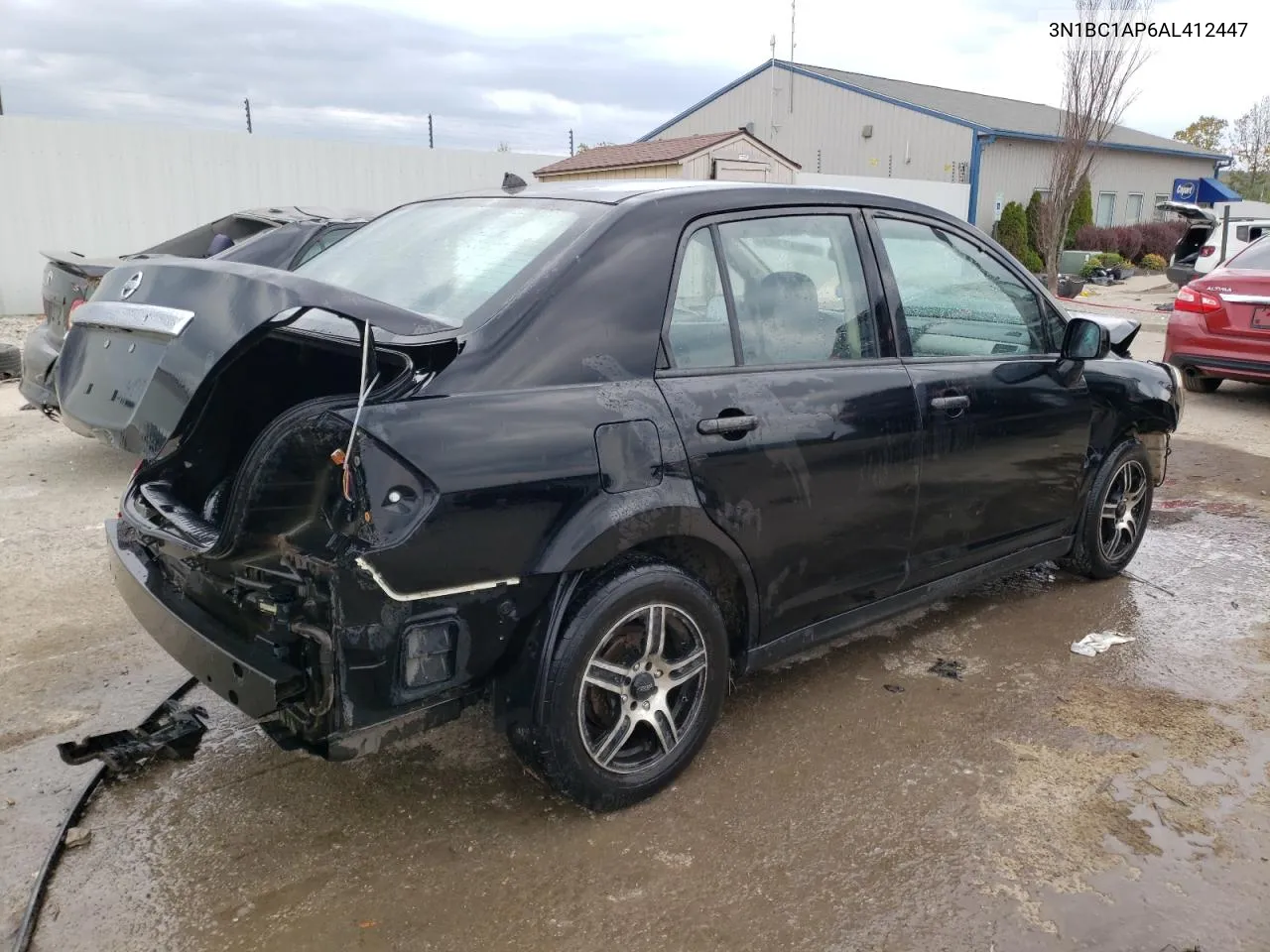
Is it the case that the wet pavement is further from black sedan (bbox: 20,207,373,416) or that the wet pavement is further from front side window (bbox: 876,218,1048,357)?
black sedan (bbox: 20,207,373,416)

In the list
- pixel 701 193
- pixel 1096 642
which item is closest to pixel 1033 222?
pixel 1096 642

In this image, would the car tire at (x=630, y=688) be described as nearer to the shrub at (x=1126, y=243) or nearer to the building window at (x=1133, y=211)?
the shrub at (x=1126, y=243)

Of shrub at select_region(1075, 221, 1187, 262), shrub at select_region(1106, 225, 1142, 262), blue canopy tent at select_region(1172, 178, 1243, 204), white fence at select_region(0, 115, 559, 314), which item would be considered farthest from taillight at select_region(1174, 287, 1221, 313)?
blue canopy tent at select_region(1172, 178, 1243, 204)

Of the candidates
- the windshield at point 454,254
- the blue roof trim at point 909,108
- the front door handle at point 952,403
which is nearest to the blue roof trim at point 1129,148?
the blue roof trim at point 909,108

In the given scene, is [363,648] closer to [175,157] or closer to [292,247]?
[292,247]

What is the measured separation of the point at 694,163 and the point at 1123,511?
11707mm

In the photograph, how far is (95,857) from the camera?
275 cm

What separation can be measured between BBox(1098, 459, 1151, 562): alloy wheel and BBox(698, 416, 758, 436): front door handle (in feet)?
8.05

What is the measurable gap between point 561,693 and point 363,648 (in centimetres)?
56

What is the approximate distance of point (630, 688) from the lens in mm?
2900

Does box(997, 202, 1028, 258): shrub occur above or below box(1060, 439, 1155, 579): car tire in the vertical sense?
above

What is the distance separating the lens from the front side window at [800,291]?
317cm

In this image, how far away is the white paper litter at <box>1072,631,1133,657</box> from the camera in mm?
4117

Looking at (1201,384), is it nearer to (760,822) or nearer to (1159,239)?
(760,822)
